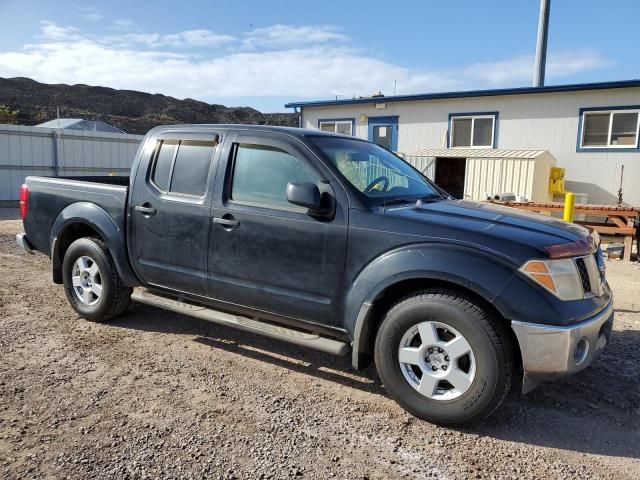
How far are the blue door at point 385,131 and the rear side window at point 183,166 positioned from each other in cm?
1435

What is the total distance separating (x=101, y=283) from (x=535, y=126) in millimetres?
14256

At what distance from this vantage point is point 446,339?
3.26m

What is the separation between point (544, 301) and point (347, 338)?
131 centimetres

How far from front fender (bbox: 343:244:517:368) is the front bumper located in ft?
0.76

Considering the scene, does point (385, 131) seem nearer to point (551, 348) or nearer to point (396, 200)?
point (396, 200)

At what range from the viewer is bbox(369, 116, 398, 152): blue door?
1833 cm

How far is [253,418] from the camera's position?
3.31 metres

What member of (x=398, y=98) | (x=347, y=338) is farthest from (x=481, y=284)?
(x=398, y=98)

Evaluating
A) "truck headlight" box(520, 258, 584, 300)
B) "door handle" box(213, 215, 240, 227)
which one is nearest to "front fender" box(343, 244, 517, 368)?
"truck headlight" box(520, 258, 584, 300)

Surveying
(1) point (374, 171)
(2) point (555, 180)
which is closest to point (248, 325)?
(1) point (374, 171)

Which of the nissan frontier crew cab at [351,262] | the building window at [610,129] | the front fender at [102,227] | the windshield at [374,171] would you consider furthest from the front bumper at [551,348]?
the building window at [610,129]

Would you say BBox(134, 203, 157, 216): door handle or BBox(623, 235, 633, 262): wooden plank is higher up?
BBox(134, 203, 157, 216): door handle

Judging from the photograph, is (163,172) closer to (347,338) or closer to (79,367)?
(79,367)

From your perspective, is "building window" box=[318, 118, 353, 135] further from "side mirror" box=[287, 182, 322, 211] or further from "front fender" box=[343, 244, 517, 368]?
"front fender" box=[343, 244, 517, 368]
